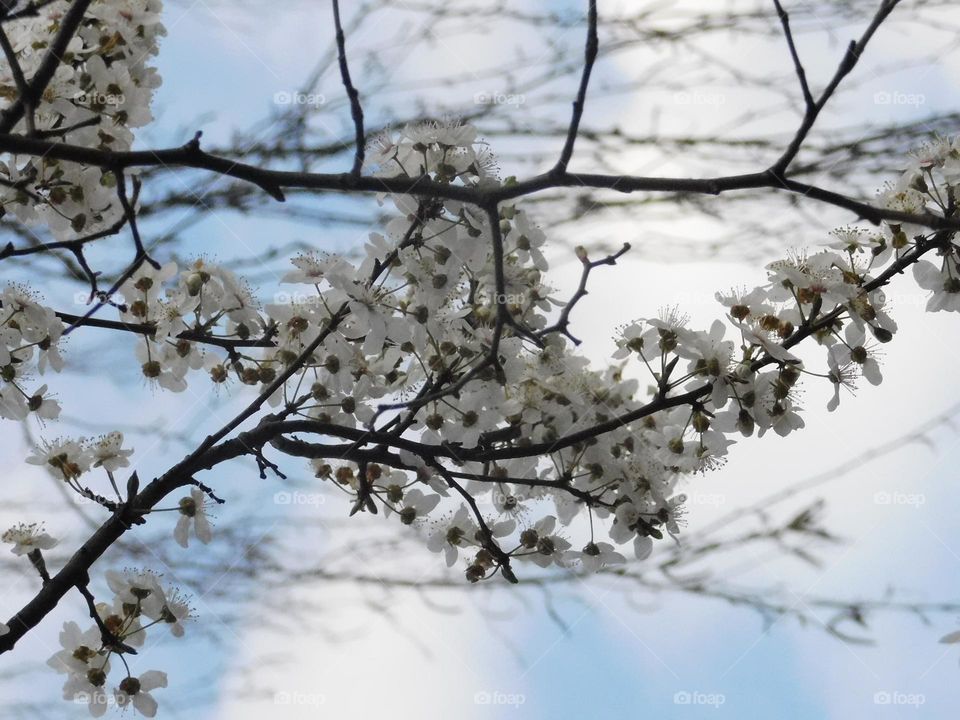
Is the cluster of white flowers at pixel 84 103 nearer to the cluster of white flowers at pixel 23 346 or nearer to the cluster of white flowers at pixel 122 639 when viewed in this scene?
the cluster of white flowers at pixel 23 346

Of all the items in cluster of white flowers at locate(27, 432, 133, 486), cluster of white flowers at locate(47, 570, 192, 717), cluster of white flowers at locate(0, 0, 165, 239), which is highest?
cluster of white flowers at locate(0, 0, 165, 239)

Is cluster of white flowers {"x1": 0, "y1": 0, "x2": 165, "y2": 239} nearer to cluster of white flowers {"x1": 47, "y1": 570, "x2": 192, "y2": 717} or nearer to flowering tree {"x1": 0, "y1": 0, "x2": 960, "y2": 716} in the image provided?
flowering tree {"x1": 0, "y1": 0, "x2": 960, "y2": 716}

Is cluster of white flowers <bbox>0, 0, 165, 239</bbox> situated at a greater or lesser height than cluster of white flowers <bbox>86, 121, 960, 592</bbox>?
greater

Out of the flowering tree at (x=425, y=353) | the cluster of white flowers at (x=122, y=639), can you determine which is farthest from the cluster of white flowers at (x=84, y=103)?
the cluster of white flowers at (x=122, y=639)

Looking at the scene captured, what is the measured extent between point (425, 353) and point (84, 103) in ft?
2.35

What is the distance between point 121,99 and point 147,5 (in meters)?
0.23

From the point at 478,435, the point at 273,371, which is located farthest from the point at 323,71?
the point at 478,435

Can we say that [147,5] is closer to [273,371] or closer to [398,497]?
[273,371]

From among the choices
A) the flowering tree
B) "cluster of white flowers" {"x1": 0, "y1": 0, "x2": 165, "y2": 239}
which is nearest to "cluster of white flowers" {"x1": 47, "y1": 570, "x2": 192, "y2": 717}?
the flowering tree

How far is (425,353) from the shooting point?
5.29ft

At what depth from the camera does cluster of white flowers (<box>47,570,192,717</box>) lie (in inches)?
61.3

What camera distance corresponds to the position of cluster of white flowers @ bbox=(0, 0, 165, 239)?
1580 millimetres

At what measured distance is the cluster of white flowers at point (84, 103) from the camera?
158 cm

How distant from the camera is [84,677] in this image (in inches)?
61.5
